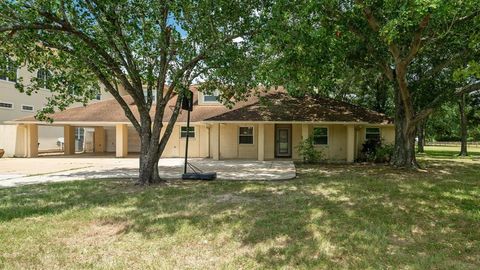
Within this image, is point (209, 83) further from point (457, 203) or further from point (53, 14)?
point (457, 203)

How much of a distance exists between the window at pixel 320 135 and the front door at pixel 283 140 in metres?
1.56

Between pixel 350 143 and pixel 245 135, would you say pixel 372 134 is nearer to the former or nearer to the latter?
pixel 350 143

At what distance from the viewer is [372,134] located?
2191 centimetres

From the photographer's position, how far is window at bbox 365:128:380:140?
858 inches

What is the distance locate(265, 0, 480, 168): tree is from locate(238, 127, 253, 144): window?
7.94m

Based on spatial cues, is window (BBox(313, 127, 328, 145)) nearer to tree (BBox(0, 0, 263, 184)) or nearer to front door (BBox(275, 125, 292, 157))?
front door (BBox(275, 125, 292, 157))

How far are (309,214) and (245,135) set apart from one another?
583 inches

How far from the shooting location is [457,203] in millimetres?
8531

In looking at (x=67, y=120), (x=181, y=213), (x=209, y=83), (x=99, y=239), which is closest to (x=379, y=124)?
(x=209, y=83)

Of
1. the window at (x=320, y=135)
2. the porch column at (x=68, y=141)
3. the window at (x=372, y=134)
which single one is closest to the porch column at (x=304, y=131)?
the window at (x=320, y=135)

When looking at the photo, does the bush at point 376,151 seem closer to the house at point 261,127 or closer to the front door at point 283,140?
the house at point 261,127

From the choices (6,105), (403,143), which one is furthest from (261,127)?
(6,105)

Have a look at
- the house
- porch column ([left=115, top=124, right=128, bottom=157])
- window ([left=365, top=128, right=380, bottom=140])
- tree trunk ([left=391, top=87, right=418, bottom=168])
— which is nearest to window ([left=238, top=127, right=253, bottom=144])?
the house

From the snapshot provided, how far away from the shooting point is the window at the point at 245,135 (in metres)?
22.0
